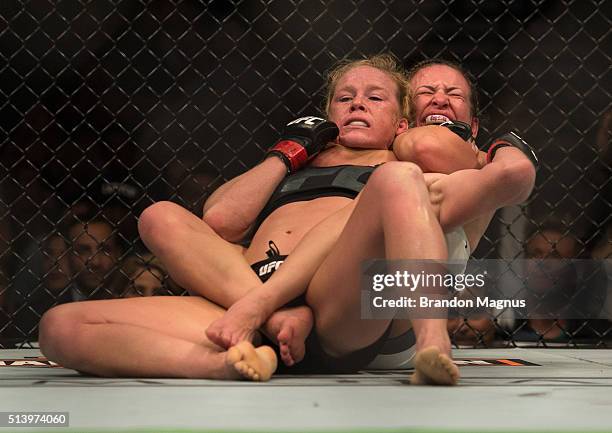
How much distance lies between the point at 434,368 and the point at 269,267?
0.40 m

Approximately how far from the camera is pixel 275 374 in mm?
Answer: 1415

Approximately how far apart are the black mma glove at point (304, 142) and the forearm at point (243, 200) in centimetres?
2

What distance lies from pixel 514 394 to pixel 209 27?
1.65 m

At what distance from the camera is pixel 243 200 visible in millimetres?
1554

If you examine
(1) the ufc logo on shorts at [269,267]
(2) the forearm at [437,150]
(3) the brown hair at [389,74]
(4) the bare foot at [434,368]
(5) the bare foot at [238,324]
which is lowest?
(5) the bare foot at [238,324]

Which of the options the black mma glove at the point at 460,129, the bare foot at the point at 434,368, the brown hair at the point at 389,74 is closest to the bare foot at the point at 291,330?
the bare foot at the point at 434,368

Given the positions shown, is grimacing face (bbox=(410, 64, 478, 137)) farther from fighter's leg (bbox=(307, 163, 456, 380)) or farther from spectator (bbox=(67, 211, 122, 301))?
spectator (bbox=(67, 211, 122, 301))

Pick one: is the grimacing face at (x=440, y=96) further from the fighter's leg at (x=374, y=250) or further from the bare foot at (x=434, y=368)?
the bare foot at (x=434, y=368)

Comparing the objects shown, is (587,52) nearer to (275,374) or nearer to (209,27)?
(209,27)

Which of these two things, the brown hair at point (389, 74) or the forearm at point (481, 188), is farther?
the brown hair at point (389, 74)

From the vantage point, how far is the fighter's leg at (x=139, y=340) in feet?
4.23

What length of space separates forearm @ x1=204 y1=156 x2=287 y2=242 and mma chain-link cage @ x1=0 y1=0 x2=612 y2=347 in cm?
79

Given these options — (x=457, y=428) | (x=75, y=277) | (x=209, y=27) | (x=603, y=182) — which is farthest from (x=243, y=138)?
(x=457, y=428)

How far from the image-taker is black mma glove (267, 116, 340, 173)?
1587mm
